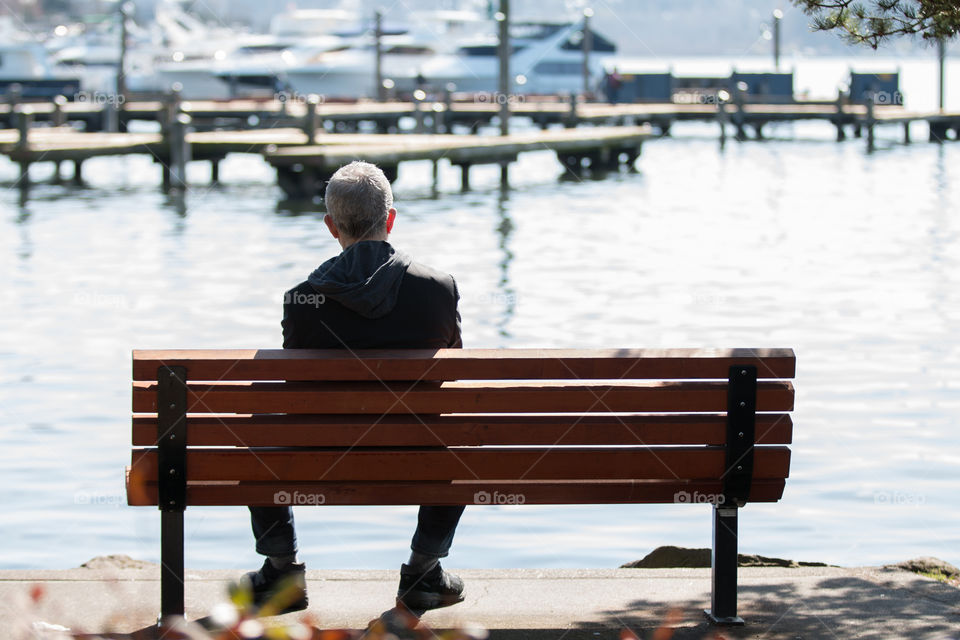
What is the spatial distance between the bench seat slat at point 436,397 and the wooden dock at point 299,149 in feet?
69.9

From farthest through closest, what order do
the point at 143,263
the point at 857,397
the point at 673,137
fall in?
the point at 673,137
the point at 143,263
the point at 857,397

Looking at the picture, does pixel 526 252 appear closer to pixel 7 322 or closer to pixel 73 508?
pixel 7 322

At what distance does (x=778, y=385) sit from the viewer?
4.32 metres

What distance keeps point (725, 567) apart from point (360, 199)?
62.2 inches

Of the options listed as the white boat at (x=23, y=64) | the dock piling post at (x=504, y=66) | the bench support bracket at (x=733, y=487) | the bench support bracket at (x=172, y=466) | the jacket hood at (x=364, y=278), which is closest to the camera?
the bench support bracket at (x=172, y=466)

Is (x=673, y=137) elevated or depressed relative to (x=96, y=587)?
elevated

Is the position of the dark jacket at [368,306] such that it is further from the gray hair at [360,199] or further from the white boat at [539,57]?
the white boat at [539,57]

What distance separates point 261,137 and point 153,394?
2735cm

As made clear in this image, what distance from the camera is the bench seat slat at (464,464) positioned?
4.24 metres

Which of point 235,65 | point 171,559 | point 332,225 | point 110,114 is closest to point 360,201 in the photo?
point 332,225

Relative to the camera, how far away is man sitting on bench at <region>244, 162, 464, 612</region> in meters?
4.43

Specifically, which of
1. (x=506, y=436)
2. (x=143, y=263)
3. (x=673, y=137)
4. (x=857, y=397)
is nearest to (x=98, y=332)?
(x=143, y=263)

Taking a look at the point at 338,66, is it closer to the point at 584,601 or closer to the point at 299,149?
the point at 299,149

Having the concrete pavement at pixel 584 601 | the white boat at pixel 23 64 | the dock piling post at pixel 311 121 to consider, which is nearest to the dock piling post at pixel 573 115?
the dock piling post at pixel 311 121
